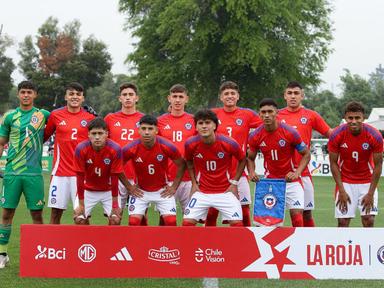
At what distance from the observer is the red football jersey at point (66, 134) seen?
298 inches

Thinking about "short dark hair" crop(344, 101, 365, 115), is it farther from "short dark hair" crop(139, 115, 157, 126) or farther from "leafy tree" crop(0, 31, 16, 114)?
"leafy tree" crop(0, 31, 16, 114)

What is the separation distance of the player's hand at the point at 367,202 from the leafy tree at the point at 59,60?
48.3m

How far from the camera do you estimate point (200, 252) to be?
629 cm

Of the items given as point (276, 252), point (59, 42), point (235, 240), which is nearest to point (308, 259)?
point (276, 252)

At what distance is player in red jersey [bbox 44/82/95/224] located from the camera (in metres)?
7.56

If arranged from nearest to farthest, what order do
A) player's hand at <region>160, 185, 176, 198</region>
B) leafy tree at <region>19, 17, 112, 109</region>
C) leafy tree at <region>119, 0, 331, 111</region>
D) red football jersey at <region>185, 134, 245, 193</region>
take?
red football jersey at <region>185, 134, 245, 193</region>
player's hand at <region>160, 185, 176, 198</region>
leafy tree at <region>119, 0, 331, 111</region>
leafy tree at <region>19, 17, 112, 109</region>

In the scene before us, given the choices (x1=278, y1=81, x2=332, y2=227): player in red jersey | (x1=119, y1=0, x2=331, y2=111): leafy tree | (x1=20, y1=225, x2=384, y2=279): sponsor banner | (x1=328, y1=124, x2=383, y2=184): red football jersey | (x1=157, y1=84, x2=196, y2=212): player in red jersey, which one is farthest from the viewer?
(x1=119, y1=0, x2=331, y2=111): leafy tree

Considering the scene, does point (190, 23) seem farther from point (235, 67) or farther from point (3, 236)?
point (3, 236)

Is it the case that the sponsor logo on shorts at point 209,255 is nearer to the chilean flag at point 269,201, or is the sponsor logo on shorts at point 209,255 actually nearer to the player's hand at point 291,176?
the chilean flag at point 269,201

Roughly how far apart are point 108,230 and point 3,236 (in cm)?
179

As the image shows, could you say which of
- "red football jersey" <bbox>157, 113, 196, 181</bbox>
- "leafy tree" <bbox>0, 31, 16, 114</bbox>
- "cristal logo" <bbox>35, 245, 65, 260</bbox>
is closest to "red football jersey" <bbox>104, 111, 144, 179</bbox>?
"red football jersey" <bbox>157, 113, 196, 181</bbox>

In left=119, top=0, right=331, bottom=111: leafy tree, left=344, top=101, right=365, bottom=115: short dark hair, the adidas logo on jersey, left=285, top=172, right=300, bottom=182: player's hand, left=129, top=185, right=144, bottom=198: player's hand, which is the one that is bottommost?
the adidas logo on jersey

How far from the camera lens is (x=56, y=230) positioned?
6.25 meters

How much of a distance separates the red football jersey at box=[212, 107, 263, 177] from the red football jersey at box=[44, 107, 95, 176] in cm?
172
